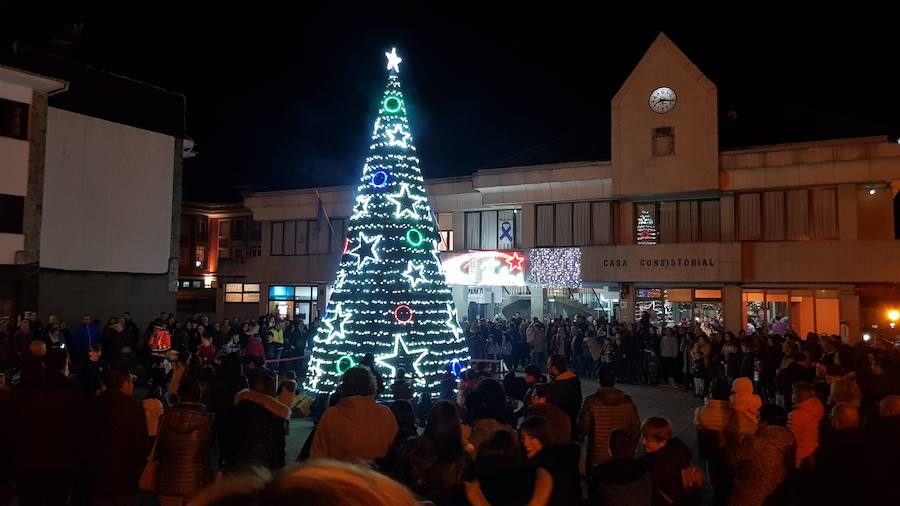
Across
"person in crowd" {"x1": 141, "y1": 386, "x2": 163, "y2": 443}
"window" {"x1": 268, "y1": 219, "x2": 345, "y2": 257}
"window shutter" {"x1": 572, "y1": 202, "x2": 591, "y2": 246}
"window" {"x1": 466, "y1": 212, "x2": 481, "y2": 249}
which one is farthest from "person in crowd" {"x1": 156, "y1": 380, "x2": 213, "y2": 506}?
"window" {"x1": 268, "y1": 219, "x2": 345, "y2": 257}

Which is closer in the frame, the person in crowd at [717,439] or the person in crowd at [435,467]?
the person in crowd at [435,467]

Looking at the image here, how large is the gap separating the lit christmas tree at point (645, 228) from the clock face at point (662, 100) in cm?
406

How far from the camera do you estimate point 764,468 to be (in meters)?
5.52

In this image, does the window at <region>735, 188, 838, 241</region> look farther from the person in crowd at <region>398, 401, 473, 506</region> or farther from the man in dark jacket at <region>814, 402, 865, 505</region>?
the person in crowd at <region>398, 401, 473, 506</region>

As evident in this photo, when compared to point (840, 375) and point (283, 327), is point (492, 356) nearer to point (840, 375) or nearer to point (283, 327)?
point (283, 327)

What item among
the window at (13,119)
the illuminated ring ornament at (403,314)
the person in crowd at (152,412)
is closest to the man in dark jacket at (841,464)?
the person in crowd at (152,412)

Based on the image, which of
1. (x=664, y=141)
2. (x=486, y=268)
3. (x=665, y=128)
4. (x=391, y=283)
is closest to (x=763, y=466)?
(x=391, y=283)

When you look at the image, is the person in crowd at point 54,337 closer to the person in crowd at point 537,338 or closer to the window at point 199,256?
the person in crowd at point 537,338

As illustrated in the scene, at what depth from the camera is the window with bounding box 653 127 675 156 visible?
1013 inches

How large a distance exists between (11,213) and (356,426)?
22153 mm

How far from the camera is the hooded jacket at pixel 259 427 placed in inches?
233

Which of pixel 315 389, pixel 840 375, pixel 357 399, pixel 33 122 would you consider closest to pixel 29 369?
pixel 357 399

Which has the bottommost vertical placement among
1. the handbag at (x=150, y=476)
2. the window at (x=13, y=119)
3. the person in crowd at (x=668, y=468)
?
the handbag at (x=150, y=476)

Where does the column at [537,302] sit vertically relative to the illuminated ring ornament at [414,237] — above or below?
below
